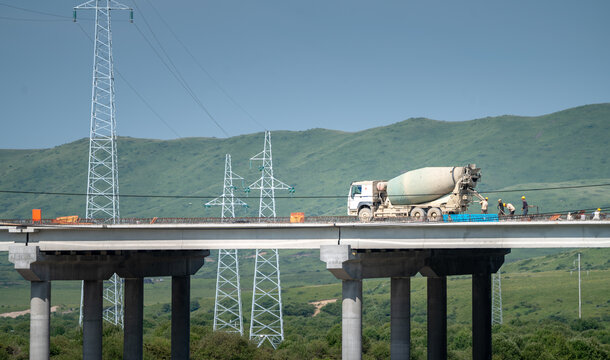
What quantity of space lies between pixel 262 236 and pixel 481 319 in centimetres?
2632

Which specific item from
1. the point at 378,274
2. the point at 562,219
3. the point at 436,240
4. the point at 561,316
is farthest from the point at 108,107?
the point at 561,316

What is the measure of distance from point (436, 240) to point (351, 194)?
57.7 feet

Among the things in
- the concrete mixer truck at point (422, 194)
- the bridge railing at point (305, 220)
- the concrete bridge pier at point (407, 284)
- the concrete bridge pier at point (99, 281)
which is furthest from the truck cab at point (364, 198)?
the concrete bridge pier at point (99, 281)

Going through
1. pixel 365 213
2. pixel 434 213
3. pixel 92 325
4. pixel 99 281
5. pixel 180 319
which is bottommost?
pixel 180 319

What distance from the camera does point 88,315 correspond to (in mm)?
59719

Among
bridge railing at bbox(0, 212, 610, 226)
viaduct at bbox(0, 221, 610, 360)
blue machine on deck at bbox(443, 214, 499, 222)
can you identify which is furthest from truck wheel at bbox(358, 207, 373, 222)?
blue machine on deck at bbox(443, 214, 499, 222)

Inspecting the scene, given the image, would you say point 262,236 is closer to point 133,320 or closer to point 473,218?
point 473,218

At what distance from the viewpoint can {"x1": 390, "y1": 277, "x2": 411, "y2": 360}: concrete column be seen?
198 ft

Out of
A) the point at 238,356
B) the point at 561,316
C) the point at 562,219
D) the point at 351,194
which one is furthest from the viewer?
the point at 561,316

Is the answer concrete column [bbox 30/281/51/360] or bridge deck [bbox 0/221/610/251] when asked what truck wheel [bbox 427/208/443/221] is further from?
concrete column [bbox 30/281/51/360]

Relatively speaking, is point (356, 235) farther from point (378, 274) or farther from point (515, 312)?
point (515, 312)

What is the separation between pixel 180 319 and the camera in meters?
68.4

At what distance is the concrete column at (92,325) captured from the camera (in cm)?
5925

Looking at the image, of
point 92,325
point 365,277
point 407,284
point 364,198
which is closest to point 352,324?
point 365,277
